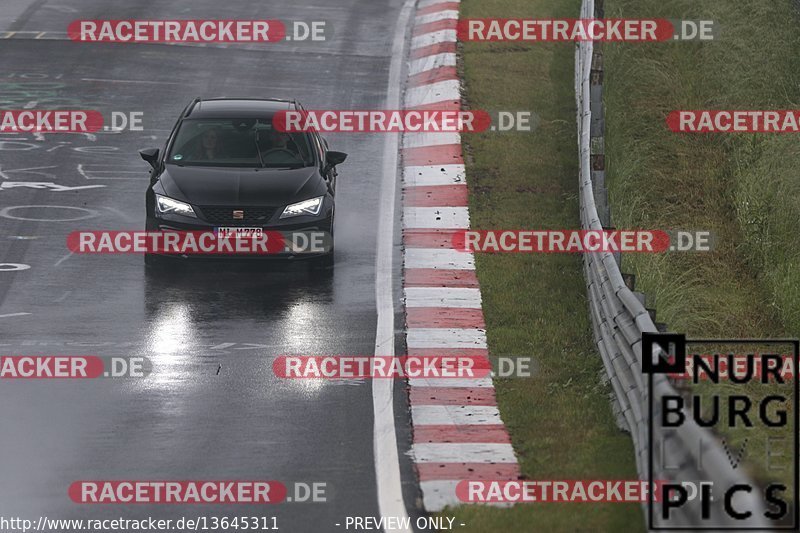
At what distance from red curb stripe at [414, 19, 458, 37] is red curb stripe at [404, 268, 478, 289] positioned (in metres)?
11.4

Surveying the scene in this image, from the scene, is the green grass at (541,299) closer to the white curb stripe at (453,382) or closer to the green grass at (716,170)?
the white curb stripe at (453,382)

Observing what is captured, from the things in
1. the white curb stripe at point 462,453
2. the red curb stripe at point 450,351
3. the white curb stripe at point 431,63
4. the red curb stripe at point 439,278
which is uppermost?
the white curb stripe at point 431,63

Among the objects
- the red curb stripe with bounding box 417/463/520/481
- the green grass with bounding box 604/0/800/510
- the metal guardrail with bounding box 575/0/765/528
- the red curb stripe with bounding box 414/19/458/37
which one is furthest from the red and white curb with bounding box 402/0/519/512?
the green grass with bounding box 604/0/800/510

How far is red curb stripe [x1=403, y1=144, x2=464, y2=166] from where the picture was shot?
2120 centimetres

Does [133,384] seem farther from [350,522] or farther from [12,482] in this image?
[350,522]

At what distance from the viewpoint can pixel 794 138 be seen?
823 inches

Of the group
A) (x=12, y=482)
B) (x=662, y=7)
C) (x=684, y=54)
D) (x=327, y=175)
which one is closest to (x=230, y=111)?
(x=327, y=175)

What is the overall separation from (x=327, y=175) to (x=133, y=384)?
15.2 ft

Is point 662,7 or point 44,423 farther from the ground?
point 662,7

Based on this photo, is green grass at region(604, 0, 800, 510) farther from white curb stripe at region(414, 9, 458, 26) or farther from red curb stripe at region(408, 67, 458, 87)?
white curb stripe at region(414, 9, 458, 26)

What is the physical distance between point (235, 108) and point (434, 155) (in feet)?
13.9

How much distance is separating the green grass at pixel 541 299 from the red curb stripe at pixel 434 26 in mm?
437

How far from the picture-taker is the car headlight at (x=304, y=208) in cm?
1633

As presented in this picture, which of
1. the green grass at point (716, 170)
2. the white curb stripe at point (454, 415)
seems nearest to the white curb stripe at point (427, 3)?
the green grass at point (716, 170)
